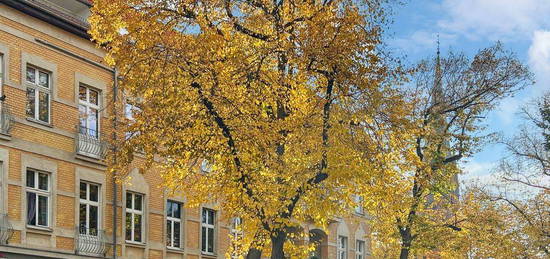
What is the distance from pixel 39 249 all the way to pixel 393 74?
1041cm

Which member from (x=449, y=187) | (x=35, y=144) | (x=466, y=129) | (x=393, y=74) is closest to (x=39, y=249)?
(x=35, y=144)

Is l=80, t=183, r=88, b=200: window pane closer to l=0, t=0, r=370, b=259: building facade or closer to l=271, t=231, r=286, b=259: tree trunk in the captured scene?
l=0, t=0, r=370, b=259: building facade

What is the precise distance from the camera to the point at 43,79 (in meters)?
25.2

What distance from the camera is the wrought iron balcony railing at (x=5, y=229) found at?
74.2ft

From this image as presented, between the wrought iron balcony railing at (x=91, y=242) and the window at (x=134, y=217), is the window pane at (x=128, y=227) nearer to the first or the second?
the window at (x=134, y=217)

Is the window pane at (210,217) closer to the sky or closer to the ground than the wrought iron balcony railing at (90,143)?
closer to the ground

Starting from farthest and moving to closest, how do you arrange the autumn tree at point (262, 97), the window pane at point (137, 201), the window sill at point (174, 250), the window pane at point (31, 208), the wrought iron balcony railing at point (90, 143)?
the window sill at point (174, 250)
the window pane at point (137, 201)
the wrought iron balcony railing at point (90, 143)
the window pane at point (31, 208)
the autumn tree at point (262, 97)

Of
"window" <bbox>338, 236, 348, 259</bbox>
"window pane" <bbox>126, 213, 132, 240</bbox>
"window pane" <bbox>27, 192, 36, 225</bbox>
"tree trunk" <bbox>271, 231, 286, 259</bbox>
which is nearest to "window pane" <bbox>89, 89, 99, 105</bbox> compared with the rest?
"window pane" <bbox>126, 213, 132, 240</bbox>

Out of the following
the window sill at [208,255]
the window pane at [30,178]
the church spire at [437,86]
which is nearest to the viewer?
the window pane at [30,178]

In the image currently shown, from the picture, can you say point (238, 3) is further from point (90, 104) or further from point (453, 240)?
point (453, 240)

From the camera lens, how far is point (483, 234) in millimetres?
37000

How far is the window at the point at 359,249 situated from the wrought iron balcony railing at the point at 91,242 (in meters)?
21.4

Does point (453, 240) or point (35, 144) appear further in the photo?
point (453, 240)

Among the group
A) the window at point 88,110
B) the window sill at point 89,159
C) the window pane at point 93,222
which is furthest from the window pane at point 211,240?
the window at point 88,110
